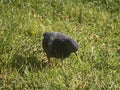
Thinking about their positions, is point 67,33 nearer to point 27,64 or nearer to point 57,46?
point 57,46

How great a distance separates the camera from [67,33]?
792cm

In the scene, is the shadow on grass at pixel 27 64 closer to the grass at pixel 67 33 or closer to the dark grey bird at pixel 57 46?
the grass at pixel 67 33

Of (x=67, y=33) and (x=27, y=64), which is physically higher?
(x=67, y=33)

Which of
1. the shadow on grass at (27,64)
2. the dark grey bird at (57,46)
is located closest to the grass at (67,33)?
the shadow on grass at (27,64)

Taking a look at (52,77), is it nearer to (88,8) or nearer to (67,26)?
(67,26)

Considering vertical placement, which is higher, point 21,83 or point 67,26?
point 67,26

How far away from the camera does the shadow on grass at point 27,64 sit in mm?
6258

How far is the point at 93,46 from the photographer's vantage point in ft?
25.0

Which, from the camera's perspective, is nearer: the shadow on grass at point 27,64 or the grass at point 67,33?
the grass at point 67,33

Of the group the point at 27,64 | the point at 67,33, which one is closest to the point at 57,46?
the point at 27,64

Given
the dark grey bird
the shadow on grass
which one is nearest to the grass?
the shadow on grass

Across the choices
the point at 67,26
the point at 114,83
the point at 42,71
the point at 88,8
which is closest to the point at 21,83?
the point at 42,71

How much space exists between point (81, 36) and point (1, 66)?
7.79 feet

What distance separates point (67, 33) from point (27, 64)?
175cm
